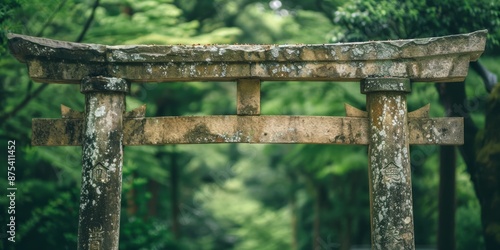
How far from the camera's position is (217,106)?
18297 millimetres

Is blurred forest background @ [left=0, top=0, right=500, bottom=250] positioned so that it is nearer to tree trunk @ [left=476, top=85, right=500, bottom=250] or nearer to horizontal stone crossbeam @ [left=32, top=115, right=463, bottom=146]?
tree trunk @ [left=476, top=85, right=500, bottom=250]

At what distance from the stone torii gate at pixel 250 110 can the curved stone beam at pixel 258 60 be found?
0.01m

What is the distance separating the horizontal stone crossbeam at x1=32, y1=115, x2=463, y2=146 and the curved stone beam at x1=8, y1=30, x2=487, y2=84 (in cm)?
50

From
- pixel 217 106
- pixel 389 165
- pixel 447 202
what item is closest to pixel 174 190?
pixel 217 106

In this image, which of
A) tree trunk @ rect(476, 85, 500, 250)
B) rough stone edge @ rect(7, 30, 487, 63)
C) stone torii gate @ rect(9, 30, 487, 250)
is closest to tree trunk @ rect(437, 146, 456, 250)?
tree trunk @ rect(476, 85, 500, 250)

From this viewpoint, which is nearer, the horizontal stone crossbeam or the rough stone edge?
the rough stone edge

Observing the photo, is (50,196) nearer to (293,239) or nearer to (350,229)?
(350,229)

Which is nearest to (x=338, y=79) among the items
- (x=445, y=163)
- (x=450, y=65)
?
(x=450, y=65)

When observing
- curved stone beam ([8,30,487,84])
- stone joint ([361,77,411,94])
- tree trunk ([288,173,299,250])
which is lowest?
tree trunk ([288,173,299,250])

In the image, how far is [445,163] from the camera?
10000 millimetres

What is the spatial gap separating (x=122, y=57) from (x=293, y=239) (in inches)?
705

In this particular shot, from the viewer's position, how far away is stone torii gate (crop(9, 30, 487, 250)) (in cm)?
627

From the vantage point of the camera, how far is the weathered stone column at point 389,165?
6.23 meters

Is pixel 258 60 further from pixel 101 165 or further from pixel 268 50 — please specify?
pixel 101 165
